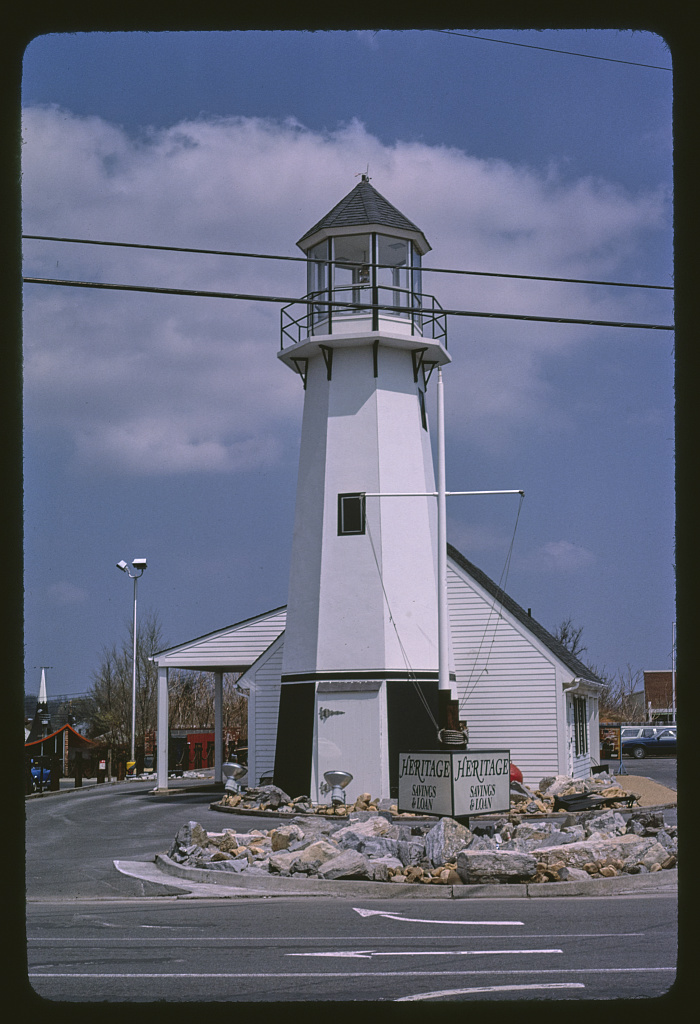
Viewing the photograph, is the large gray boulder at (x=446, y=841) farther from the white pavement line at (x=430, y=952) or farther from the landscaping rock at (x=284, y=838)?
the white pavement line at (x=430, y=952)

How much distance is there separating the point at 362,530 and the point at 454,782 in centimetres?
1099

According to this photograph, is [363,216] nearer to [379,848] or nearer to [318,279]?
[318,279]

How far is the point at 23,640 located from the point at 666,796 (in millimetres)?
27994

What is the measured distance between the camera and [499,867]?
1418cm

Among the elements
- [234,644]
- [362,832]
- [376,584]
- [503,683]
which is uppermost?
[376,584]

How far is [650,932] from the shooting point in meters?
10.4

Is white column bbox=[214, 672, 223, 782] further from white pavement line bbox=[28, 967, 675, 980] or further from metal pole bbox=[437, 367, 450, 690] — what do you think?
white pavement line bbox=[28, 967, 675, 980]

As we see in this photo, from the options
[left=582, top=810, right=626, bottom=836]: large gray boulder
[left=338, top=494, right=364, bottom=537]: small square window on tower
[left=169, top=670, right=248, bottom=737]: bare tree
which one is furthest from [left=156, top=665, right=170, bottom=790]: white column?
[left=169, top=670, right=248, bottom=737]: bare tree

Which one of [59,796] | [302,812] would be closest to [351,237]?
[302,812]

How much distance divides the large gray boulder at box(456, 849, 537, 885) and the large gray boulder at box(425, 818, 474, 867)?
83 centimetres

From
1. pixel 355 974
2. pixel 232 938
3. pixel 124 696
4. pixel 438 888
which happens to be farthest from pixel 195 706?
pixel 355 974

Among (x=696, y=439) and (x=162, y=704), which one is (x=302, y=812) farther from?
(x=696, y=439)

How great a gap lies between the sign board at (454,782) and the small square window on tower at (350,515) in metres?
9.90

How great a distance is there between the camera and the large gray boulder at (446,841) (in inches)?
594
